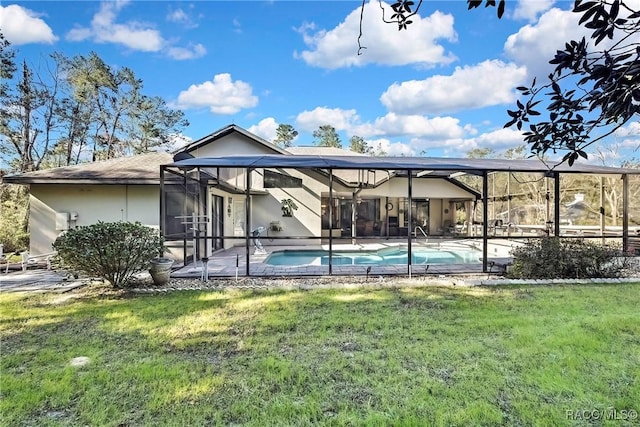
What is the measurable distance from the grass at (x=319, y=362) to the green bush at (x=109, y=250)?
2.63 ft

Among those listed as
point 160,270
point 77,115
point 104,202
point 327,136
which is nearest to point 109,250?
point 160,270

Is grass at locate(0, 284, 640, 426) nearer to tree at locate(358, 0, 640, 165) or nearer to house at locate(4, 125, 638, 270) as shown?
tree at locate(358, 0, 640, 165)

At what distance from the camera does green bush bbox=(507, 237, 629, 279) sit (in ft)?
29.8

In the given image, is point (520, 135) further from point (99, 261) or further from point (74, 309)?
point (99, 261)

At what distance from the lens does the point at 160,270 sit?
830 cm

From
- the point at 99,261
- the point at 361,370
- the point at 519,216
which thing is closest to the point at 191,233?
the point at 99,261

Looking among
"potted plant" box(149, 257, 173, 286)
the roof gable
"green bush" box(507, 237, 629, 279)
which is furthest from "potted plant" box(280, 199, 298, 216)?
"green bush" box(507, 237, 629, 279)

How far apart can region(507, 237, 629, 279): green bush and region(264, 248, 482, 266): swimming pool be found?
13.1 feet

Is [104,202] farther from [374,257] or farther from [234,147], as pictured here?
[374,257]

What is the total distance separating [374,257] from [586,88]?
42.1ft

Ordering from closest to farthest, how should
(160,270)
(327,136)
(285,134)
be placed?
(160,270) < (285,134) < (327,136)

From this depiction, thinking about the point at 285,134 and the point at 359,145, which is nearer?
the point at 285,134

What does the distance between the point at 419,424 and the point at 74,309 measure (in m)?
6.27

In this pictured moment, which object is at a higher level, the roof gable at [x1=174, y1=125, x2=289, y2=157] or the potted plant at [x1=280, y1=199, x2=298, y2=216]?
the roof gable at [x1=174, y1=125, x2=289, y2=157]
